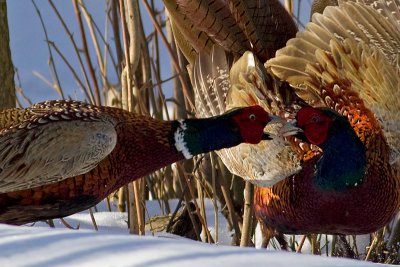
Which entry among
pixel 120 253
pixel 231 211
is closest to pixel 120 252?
pixel 120 253

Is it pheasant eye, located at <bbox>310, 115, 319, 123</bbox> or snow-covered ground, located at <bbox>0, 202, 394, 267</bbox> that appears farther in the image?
pheasant eye, located at <bbox>310, 115, 319, 123</bbox>

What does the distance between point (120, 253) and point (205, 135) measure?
6.68 feet

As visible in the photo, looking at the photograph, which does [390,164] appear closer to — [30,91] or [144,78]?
Answer: [144,78]

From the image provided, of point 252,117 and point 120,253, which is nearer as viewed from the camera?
point 120,253

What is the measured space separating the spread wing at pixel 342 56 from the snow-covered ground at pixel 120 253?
210cm

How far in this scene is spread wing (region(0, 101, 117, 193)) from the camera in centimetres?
326

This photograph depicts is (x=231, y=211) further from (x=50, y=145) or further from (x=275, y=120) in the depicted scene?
(x=50, y=145)

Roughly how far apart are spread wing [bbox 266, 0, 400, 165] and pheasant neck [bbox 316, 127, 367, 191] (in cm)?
14

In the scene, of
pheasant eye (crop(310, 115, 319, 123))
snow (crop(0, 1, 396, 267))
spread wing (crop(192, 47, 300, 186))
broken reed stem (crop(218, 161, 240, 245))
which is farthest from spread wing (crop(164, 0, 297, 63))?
snow (crop(0, 1, 396, 267))

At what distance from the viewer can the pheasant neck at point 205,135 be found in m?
3.58

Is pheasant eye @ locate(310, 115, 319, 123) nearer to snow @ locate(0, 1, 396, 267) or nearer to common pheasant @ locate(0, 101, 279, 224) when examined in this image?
common pheasant @ locate(0, 101, 279, 224)

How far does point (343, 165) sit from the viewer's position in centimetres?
361

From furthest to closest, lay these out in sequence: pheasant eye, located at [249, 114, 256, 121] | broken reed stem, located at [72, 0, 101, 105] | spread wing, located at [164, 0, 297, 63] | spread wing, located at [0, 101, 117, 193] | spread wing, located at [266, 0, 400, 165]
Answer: broken reed stem, located at [72, 0, 101, 105] < spread wing, located at [164, 0, 297, 63] < spread wing, located at [266, 0, 400, 165] < pheasant eye, located at [249, 114, 256, 121] < spread wing, located at [0, 101, 117, 193]

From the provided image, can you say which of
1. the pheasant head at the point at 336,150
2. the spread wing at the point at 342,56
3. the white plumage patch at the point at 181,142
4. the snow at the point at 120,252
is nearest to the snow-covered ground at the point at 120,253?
the snow at the point at 120,252
